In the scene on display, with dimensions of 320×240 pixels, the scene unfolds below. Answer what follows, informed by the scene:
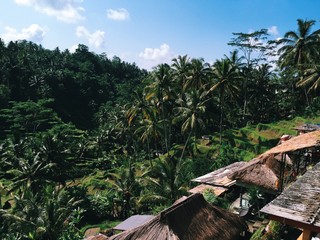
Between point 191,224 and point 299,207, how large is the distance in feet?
28.1

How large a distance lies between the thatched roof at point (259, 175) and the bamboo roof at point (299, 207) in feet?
32.0

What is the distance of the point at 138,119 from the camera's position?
44.0 m

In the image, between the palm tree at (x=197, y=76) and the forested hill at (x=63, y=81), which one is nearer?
the palm tree at (x=197, y=76)

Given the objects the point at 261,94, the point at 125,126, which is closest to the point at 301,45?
the point at 261,94

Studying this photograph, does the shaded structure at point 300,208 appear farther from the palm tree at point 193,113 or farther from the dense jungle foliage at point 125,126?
the palm tree at point 193,113

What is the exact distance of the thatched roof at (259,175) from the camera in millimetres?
16000

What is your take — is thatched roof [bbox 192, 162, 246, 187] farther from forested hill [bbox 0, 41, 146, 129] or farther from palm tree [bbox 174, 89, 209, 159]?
forested hill [bbox 0, 41, 146, 129]

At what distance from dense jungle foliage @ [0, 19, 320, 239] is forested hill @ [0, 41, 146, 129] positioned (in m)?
0.28

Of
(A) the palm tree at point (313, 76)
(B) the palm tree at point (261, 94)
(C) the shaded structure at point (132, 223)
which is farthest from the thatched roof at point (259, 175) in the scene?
(B) the palm tree at point (261, 94)

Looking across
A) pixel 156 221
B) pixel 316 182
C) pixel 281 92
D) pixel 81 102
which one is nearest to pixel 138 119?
pixel 281 92

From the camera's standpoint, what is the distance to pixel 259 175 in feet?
53.2

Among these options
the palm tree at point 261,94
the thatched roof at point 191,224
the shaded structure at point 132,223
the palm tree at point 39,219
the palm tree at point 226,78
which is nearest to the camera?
the thatched roof at point 191,224

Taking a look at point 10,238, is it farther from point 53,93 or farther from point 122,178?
point 53,93

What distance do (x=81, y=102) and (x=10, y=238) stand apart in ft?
209
